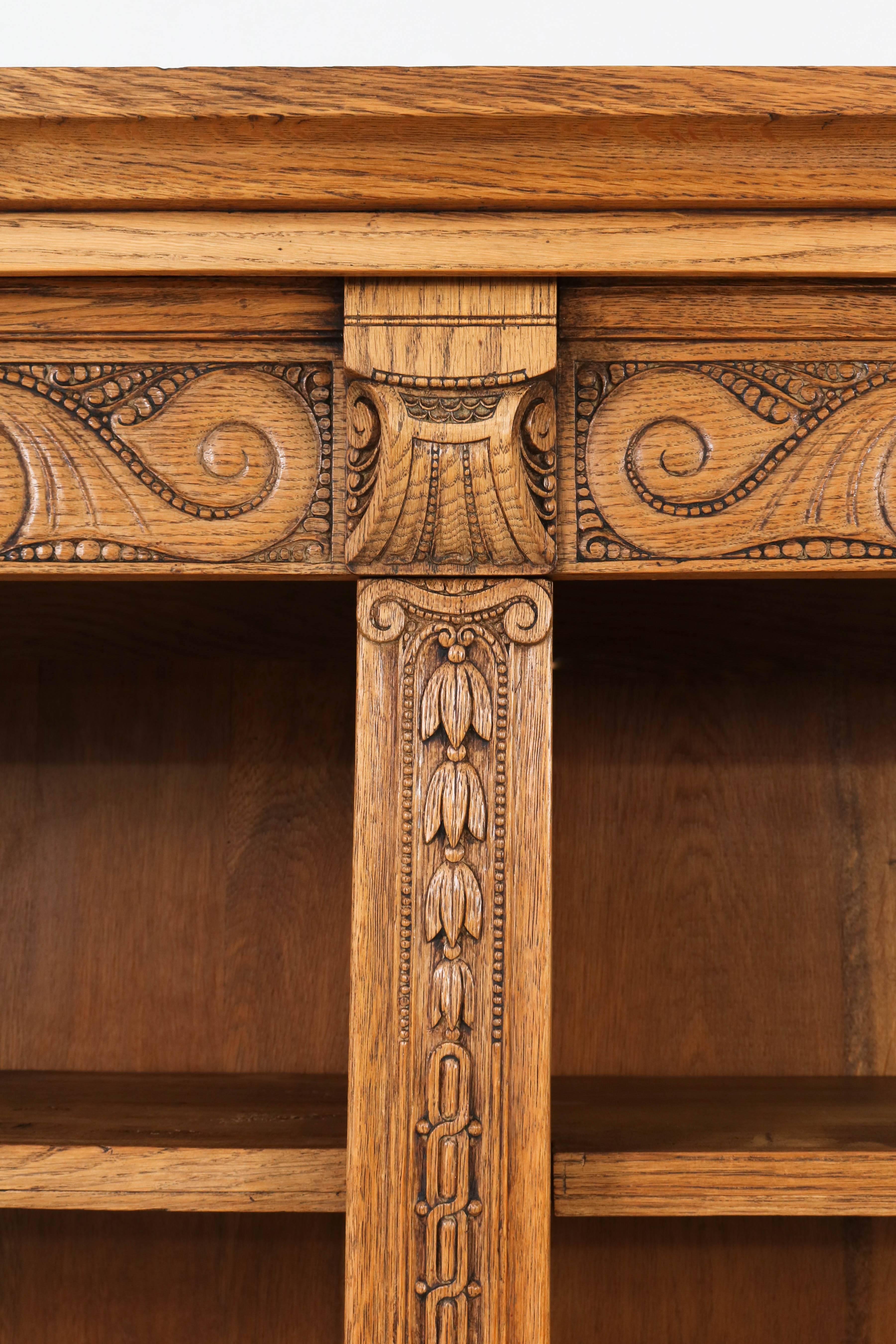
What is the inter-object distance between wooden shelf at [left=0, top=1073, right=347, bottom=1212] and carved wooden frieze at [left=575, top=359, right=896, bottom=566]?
0.42 metres

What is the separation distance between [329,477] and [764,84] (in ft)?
1.01

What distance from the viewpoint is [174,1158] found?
73cm

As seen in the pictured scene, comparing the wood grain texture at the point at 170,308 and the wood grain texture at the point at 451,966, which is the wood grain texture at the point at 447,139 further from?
the wood grain texture at the point at 451,966

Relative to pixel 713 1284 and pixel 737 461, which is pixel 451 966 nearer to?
pixel 737 461

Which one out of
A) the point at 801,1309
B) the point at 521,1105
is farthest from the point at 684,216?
the point at 801,1309

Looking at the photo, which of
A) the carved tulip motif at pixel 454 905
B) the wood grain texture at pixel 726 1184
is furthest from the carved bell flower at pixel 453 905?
the wood grain texture at pixel 726 1184

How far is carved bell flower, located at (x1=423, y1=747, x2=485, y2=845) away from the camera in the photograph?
2.11ft

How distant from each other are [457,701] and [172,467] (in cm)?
21

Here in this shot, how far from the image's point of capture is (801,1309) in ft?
3.38

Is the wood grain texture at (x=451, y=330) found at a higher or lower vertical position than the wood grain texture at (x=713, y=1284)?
higher

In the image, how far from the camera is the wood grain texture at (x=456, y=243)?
637 mm

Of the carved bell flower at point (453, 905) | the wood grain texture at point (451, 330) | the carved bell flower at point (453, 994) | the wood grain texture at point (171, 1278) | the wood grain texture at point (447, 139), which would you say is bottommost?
the wood grain texture at point (171, 1278)

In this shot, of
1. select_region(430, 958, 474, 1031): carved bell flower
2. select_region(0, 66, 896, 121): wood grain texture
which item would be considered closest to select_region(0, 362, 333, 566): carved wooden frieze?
select_region(0, 66, 896, 121): wood grain texture

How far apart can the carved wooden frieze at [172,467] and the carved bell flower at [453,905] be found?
195 millimetres
